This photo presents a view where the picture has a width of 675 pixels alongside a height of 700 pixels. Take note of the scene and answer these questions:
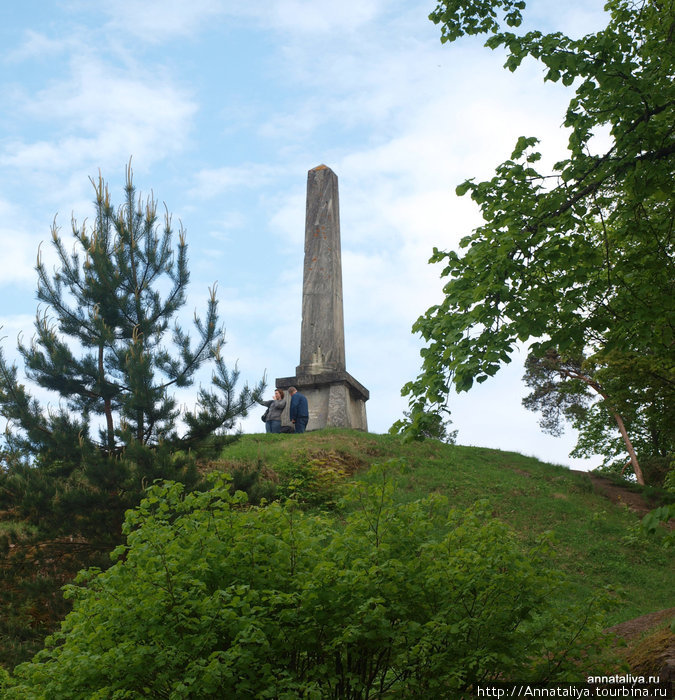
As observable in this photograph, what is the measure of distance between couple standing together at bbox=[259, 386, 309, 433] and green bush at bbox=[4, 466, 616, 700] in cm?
1203

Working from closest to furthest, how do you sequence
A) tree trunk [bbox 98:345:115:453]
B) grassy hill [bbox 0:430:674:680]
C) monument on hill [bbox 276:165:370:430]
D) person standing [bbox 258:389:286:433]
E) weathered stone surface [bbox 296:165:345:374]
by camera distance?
grassy hill [bbox 0:430:674:680] → tree trunk [bbox 98:345:115:453] → monument on hill [bbox 276:165:370:430] → person standing [bbox 258:389:286:433] → weathered stone surface [bbox 296:165:345:374]

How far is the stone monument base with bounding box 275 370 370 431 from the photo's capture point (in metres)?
17.5

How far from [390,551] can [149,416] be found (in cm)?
592

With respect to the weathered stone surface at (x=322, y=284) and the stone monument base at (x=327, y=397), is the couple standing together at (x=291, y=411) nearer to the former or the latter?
the stone monument base at (x=327, y=397)

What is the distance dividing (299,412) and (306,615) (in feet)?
41.9

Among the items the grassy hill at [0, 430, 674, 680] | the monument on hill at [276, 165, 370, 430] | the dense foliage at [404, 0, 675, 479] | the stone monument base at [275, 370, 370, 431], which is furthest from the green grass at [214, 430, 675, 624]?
the dense foliage at [404, 0, 675, 479]

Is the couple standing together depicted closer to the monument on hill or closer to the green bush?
the monument on hill

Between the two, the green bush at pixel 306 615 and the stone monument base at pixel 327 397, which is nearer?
the green bush at pixel 306 615

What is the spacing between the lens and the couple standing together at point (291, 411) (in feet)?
56.1

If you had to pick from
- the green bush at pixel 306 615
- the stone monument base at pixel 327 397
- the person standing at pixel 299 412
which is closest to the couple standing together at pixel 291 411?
the person standing at pixel 299 412

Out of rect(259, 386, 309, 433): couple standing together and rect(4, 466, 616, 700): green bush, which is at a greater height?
rect(259, 386, 309, 433): couple standing together

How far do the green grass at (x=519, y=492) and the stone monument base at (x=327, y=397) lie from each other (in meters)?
0.85

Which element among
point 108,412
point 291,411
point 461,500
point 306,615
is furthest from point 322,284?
point 306,615

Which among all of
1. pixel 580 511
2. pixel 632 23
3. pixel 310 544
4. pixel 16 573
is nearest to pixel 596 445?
pixel 580 511
